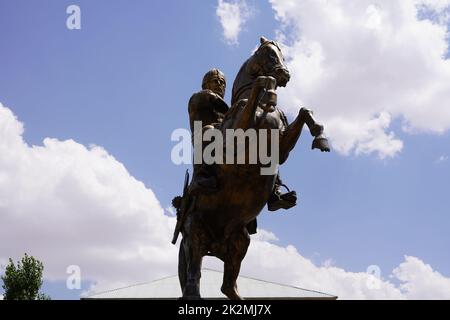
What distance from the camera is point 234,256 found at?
8.56 metres

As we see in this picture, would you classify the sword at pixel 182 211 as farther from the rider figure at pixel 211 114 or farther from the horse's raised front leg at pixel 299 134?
the horse's raised front leg at pixel 299 134

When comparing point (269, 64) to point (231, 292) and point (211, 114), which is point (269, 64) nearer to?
point (211, 114)

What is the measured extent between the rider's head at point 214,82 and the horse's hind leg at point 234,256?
2323mm

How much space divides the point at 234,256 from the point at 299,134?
6.71 ft

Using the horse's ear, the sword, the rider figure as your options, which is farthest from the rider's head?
the sword

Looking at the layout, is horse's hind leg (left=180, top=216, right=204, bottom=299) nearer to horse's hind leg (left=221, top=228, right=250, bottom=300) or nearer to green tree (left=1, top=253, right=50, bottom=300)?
horse's hind leg (left=221, top=228, right=250, bottom=300)

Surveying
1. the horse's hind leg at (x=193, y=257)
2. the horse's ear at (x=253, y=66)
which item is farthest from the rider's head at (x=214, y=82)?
the horse's hind leg at (x=193, y=257)

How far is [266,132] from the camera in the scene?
801cm

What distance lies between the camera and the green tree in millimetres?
29359

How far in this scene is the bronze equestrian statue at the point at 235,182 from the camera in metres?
7.98

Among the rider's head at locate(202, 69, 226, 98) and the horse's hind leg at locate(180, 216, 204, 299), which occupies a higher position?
the rider's head at locate(202, 69, 226, 98)

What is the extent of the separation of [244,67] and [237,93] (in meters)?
0.42
